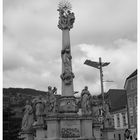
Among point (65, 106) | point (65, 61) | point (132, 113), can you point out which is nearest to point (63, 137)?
point (65, 106)

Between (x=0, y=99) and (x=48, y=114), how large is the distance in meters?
7.22

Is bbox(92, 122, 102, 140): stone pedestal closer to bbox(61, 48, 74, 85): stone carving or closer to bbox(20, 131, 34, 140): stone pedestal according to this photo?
bbox(61, 48, 74, 85): stone carving

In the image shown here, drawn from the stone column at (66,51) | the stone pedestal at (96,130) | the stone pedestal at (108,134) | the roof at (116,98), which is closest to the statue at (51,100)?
the stone column at (66,51)

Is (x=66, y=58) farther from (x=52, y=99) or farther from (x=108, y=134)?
(x=108, y=134)

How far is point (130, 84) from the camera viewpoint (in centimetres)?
4562

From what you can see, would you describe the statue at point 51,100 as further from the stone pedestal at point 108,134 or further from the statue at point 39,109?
the stone pedestal at point 108,134

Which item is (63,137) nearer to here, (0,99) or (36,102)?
(36,102)

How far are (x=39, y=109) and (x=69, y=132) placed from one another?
304 cm

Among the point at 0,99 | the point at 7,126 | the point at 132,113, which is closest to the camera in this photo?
the point at 0,99

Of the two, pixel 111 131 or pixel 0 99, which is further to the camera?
pixel 111 131

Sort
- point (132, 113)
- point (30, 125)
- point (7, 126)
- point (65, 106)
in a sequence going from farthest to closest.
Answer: point (132, 113) < point (7, 126) < point (30, 125) < point (65, 106)

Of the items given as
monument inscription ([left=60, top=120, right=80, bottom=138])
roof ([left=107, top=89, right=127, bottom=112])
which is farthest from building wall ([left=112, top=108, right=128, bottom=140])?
monument inscription ([left=60, top=120, right=80, bottom=138])

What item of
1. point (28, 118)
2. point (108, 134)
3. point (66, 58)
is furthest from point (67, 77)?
point (108, 134)

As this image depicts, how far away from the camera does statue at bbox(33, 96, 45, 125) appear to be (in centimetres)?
1988
